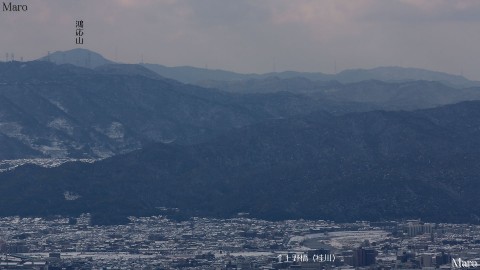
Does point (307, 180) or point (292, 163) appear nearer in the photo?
point (307, 180)

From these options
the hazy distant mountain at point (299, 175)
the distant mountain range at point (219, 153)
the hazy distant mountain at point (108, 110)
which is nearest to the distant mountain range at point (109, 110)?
the hazy distant mountain at point (108, 110)

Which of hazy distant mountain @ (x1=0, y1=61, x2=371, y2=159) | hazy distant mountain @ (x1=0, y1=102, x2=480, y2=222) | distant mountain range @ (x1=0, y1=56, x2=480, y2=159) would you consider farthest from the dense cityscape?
distant mountain range @ (x1=0, y1=56, x2=480, y2=159)

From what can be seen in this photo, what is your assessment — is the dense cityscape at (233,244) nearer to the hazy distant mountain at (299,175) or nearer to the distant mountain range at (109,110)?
the hazy distant mountain at (299,175)

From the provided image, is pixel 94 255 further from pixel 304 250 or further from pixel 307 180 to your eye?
pixel 307 180

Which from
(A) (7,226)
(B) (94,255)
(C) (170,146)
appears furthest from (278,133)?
(B) (94,255)

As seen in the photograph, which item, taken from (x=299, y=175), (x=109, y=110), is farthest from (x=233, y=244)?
(x=109, y=110)

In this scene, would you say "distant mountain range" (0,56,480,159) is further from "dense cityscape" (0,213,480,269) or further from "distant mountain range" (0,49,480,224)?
"dense cityscape" (0,213,480,269)

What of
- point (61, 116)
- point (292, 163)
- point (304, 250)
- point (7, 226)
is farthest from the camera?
point (61, 116)
